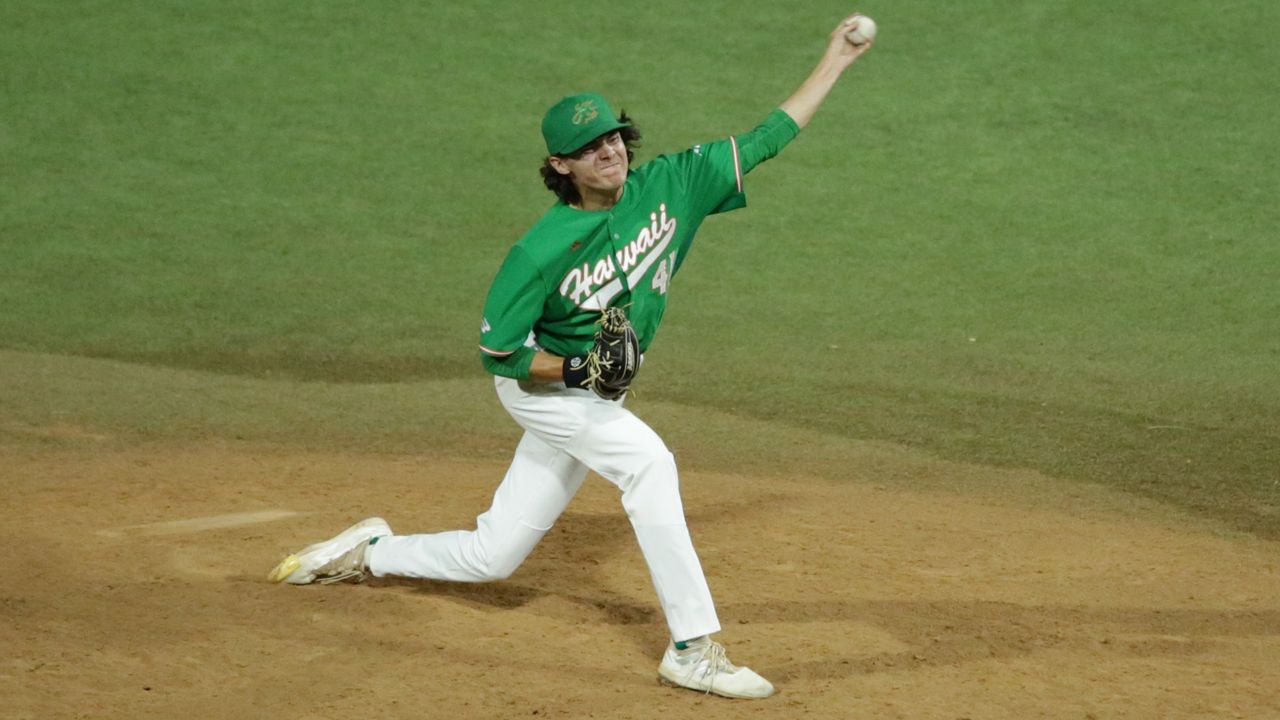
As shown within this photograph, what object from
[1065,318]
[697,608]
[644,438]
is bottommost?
[1065,318]

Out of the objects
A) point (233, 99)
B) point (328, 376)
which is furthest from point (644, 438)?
point (233, 99)

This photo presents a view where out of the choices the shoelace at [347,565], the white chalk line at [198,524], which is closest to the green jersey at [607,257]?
the shoelace at [347,565]

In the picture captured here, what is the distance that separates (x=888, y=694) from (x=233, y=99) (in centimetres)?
983

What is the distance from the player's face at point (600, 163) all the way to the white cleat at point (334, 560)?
1.42 metres

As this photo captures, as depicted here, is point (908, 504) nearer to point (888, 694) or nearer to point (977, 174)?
point (888, 694)

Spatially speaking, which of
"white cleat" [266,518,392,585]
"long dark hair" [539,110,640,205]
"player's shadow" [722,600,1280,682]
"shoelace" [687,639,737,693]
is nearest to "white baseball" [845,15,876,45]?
"long dark hair" [539,110,640,205]

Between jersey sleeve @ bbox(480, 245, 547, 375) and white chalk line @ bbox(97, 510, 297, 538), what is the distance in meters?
1.98

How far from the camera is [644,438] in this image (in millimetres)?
4273

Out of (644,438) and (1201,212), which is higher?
(644,438)

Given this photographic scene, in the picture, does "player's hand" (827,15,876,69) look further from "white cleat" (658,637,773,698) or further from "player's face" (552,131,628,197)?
"white cleat" (658,637,773,698)

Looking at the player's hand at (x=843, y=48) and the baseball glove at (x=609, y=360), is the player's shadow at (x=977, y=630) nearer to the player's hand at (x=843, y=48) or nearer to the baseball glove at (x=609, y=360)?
the baseball glove at (x=609, y=360)

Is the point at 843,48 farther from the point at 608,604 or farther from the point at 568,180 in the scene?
the point at 608,604

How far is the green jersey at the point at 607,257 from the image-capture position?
4.26 meters

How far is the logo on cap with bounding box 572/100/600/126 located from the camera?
4254 mm
